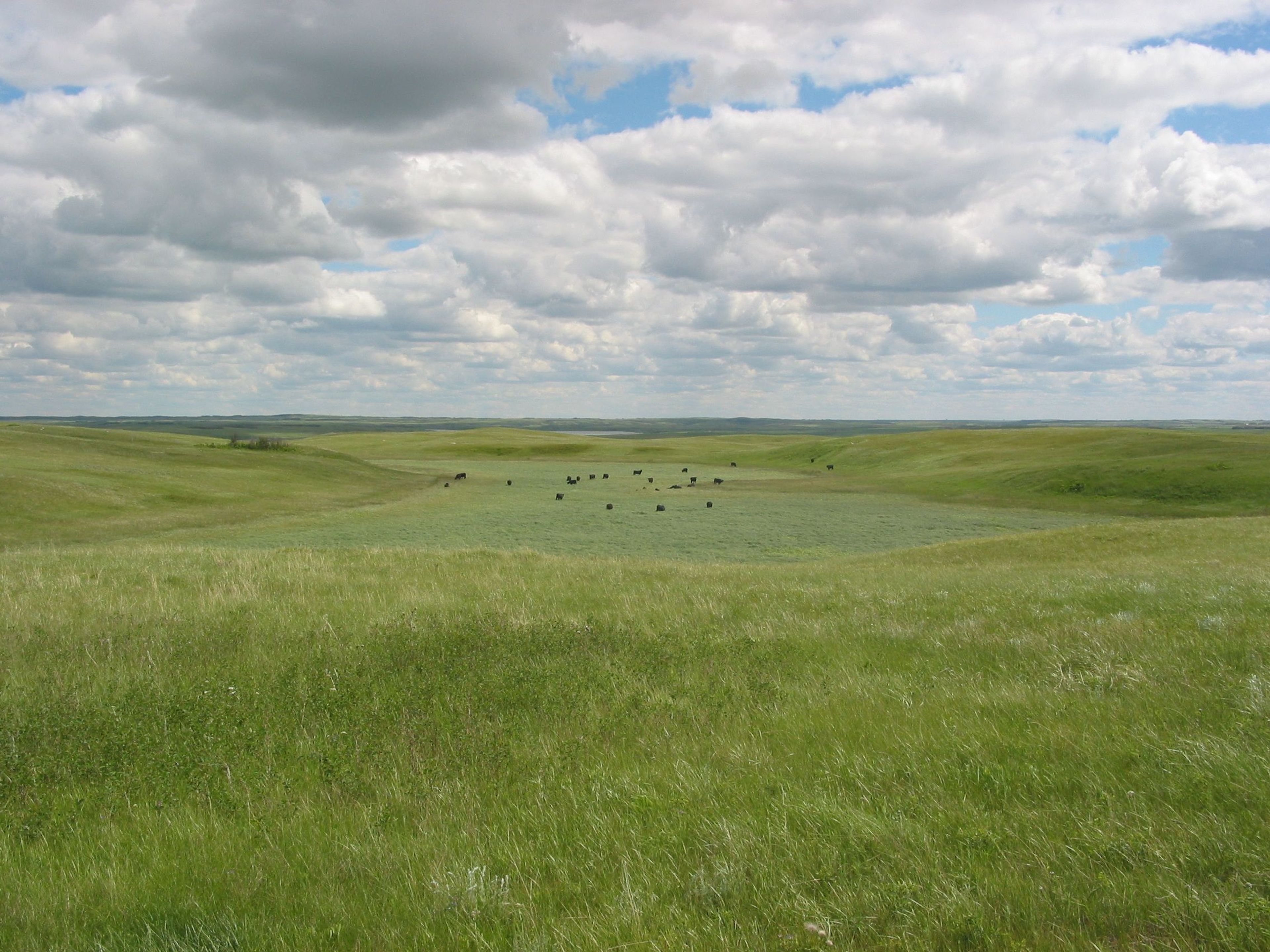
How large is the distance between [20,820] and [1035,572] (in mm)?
23995

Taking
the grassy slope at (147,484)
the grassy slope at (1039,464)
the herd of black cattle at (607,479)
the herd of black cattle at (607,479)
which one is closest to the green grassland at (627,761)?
the grassy slope at (147,484)

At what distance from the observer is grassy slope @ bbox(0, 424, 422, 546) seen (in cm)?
4428

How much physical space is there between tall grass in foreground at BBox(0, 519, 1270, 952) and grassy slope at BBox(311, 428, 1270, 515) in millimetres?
57098

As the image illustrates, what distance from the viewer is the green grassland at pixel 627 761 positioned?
4.67m

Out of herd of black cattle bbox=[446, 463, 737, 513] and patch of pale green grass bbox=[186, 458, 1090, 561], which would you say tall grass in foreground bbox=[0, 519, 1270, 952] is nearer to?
patch of pale green grass bbox=[186, 458, 1090, 561]

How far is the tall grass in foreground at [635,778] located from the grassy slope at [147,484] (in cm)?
3632

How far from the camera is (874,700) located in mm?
8703

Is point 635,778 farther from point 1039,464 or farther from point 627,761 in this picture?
point 1039,464

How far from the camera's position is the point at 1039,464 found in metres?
80.2

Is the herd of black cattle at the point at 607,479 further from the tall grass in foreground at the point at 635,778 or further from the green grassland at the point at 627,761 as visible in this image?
the tall grass in foreground at the point at 635,778

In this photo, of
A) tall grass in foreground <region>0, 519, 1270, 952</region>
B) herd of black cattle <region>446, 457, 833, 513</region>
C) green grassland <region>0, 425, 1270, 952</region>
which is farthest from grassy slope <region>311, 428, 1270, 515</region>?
tall grass in foreground <region>0, 519, 1270, 952</region>

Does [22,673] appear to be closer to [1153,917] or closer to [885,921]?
[885,921]

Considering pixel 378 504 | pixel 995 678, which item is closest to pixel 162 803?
pixel 995 678

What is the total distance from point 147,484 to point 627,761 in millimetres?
62652
